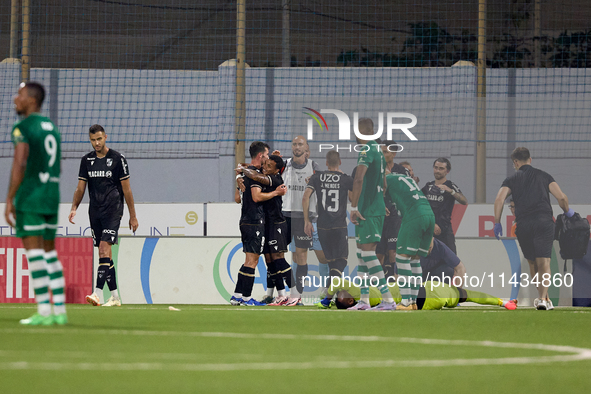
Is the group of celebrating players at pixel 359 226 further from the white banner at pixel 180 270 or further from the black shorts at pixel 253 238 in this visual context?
the white banner at pixel 180 270

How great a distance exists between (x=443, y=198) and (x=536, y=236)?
115 centimetres

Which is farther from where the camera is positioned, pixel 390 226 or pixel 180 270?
pixel 180 270

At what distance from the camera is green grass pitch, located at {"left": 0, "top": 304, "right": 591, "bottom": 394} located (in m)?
3.90

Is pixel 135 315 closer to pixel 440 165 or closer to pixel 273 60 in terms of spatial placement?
pixel 440 165

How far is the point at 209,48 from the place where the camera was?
2425 cm

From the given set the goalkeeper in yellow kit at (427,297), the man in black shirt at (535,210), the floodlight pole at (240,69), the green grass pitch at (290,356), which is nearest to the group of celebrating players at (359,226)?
the goalkeeper in yellow kit at (427,297)

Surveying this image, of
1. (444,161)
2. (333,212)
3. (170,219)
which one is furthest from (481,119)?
(170,219)

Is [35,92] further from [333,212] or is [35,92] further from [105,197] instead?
[333,212]

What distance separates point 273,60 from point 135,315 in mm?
15870

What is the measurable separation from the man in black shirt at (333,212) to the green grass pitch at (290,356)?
10.1 ft

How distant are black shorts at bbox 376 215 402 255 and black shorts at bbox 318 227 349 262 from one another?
0.58 metres

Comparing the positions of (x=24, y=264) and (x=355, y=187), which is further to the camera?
(x=24, y=264)

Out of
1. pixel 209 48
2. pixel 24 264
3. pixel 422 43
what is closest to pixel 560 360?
pixel 24 264

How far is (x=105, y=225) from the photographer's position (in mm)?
10047
